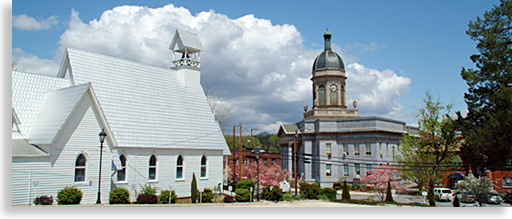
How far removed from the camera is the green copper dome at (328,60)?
6169 cm

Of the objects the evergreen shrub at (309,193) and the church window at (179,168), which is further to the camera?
the evergreen shrub at (309,193)

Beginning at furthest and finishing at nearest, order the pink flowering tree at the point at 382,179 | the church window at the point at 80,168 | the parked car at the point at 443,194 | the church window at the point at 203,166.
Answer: the pink flowering tree at the point at 382,179
the parked car at the point at 443,194
the church window at the point at 203,166
the church window at the point at 80,168

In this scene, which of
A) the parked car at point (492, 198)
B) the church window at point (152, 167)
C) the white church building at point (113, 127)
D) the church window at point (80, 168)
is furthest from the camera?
the parked car at point (492, 198)

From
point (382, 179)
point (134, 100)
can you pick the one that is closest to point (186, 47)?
point (134, 100)

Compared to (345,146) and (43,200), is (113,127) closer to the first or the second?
(43,200)

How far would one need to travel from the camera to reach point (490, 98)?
890 inches

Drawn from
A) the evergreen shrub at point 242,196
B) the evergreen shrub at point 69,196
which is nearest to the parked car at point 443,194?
the evergreen shrub at point 242,196

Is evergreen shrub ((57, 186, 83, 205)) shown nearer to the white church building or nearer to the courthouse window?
the white church building

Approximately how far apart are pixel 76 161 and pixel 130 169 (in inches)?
195

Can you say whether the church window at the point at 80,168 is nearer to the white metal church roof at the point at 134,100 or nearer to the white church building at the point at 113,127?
the white church building at the point at 113,127

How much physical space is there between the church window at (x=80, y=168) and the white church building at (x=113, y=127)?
61 millimetres

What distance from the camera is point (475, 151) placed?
70.3ft

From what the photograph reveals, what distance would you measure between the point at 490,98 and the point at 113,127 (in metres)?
25.6
